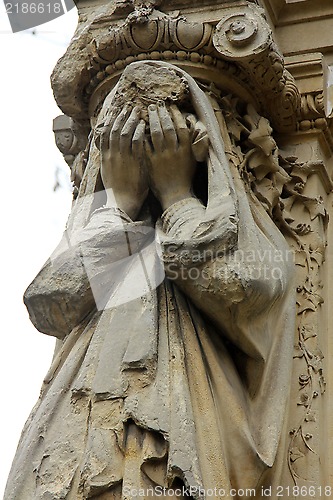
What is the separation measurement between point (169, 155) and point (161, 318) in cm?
40

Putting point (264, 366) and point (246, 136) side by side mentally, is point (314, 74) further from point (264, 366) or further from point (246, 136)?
point (264, 366)

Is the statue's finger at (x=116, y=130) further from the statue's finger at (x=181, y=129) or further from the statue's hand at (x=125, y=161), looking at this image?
the statue's finger at (x=181, y=129)

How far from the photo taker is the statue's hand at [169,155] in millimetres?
2953

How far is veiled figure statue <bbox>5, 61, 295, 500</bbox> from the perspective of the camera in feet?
8.51

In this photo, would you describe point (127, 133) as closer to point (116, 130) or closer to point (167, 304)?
→ point (116, 130)

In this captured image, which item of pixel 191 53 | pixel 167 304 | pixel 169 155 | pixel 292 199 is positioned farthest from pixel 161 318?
pixel 191 53

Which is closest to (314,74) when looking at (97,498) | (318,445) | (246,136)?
(246,136)

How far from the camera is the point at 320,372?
3.01 metres

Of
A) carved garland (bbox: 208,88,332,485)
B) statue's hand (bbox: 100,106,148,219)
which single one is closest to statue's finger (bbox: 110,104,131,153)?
statue's hand (bbox: 100,106,148,219)

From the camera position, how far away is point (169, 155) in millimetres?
2959

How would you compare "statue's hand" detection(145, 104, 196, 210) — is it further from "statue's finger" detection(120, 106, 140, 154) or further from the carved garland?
the carved garland

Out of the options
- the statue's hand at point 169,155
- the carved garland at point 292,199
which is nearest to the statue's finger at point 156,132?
the statue's hand at point 169,155

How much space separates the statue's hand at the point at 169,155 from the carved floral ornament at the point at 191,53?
206 millimetres

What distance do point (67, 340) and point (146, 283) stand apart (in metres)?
0.22
